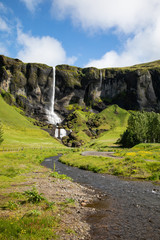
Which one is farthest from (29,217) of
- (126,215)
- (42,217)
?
(126,215)

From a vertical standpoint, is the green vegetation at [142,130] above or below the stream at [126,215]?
above

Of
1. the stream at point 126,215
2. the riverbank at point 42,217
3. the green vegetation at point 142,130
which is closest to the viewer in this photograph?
the riverbank at point 42,217

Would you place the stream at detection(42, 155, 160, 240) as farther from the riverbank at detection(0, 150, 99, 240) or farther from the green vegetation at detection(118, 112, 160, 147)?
the green vegetation at detection(118, 112, 160, 147)

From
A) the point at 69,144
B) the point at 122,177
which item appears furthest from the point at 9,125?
the point at 122,177

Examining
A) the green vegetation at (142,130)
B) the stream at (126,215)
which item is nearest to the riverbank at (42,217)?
the stream at (126,215)

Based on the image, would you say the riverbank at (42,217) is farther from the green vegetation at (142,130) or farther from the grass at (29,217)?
the green vegetation at (142,130)

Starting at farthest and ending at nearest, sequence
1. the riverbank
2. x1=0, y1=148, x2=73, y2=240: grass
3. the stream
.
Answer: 1. the stream
2. the riverbank
3. x1=0, y1=148, x2=73, y2=240: grass

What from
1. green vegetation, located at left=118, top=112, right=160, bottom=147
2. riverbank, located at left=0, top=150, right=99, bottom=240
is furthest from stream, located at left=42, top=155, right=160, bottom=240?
green vegetation, located at left=118, top=112, right=160, bottom=147

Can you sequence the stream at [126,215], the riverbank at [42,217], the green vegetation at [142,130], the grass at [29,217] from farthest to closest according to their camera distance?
1. the green vegetation at [142,130]
2. the stream at [126,215]
3. the riverbank at [42,217]
4. the grass at [29,217]

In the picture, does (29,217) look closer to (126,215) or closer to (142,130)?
(126,215)

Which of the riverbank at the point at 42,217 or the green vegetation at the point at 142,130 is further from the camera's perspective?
the green vegetation at the point at 142,130

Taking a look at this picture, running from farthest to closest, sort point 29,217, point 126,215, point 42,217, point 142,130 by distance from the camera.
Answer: point 142,130 → point 126,215 → point 42,217 → point 29,217

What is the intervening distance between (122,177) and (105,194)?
1026 centimetres

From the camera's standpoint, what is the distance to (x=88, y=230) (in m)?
10.9
